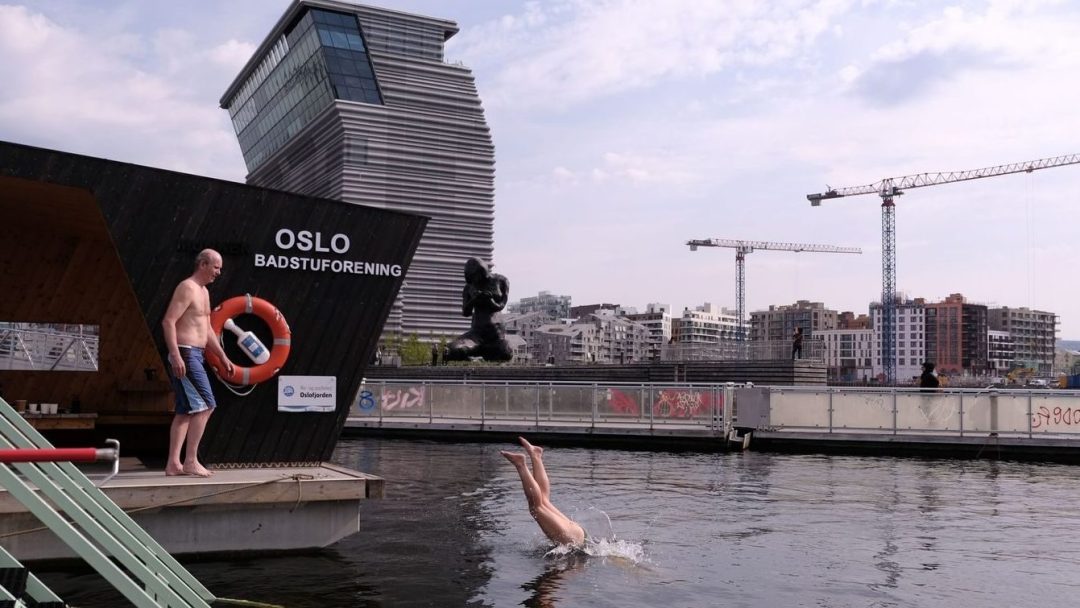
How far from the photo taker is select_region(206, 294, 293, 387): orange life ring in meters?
9.62

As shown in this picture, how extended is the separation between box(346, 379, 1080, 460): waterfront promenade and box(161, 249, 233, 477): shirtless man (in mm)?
16419

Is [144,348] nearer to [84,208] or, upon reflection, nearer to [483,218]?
[84,208]

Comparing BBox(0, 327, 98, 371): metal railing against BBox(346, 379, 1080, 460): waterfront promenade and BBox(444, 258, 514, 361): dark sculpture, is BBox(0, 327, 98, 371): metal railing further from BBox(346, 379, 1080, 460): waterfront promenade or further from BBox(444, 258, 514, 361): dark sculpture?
BBox(444, 258, 514, 361): dark sculpture

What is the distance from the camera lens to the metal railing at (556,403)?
80.7 ft

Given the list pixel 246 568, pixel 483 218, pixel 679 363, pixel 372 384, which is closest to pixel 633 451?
pixel 372 384

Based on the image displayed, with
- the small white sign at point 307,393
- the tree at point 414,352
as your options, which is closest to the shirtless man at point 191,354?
the small white sign at point 307,393

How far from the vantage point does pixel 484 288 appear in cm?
4569

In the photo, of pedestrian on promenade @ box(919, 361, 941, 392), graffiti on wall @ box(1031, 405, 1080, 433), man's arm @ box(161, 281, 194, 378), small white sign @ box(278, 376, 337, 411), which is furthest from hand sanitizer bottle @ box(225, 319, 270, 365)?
pedestrian on promenade @ box(919, 361, 941, 392)

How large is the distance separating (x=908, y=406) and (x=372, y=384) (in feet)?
48.3

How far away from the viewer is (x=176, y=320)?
868 cm

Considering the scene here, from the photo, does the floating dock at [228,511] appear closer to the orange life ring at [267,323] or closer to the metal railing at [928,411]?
the orange life ring at [267,323]

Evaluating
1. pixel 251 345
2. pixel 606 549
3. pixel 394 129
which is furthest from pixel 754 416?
pixel 394 129

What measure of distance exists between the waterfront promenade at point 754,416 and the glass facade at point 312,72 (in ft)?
343

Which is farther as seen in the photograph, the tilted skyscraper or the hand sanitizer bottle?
the tilted skyscraper
